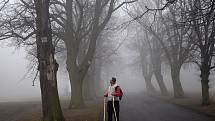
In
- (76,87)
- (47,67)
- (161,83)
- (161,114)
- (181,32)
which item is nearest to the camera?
(47,67)

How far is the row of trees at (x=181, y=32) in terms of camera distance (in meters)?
16.2

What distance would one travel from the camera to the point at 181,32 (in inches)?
1241

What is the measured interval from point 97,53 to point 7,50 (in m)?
99.4

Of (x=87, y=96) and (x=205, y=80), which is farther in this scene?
(x=87, y=96)

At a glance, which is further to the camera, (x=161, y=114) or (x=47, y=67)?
(x=161, y=114)

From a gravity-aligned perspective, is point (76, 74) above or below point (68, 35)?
below

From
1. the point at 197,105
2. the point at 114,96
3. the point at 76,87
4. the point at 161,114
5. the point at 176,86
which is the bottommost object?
the point at 197,105

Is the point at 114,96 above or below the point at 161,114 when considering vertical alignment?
above

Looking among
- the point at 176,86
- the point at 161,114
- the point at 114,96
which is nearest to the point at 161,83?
the point at 176,86

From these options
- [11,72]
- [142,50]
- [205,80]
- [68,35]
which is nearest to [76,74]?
[68,35]

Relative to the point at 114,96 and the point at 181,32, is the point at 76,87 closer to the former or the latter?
the point at 181,32

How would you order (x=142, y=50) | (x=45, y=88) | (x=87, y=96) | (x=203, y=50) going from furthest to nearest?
1. (x=142, y=50)
2. (x=87, y=96)
3. (x=203, y=50)
4. (x=45, y=88)

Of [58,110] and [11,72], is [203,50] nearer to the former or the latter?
[58,110]

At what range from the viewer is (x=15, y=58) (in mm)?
142750
